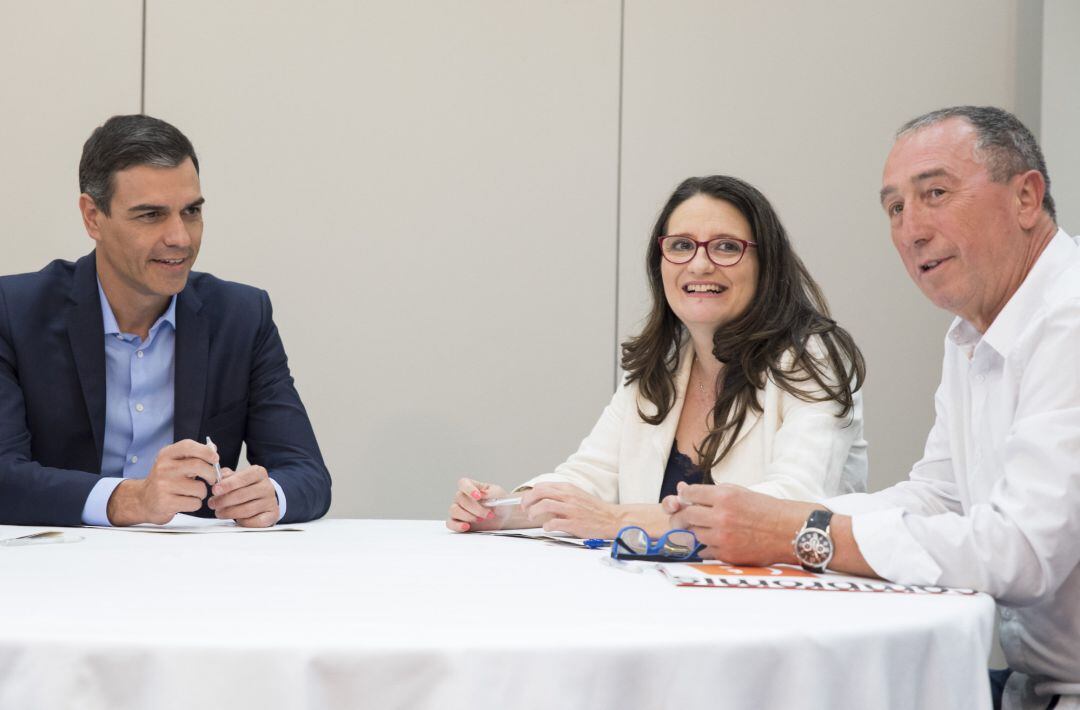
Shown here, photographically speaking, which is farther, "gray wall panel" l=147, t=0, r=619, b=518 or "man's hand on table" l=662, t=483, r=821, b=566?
"gray wall panel" l=147, t=0, r=619, b=518

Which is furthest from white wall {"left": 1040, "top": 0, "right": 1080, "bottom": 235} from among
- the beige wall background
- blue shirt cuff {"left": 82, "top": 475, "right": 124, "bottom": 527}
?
blue shirt cuff {"left": 82, "top": 475, "right": 124, "bottom": 527}

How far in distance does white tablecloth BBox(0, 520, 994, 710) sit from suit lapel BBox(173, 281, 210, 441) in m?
1.41

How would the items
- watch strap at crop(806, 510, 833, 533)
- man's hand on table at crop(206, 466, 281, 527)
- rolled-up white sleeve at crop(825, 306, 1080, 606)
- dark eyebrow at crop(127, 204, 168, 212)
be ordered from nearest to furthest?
rolled-up white sleeve at crop(825, 306, 1080, 606)
watch strap at crop(806, 510, 833, 533)
man's hand on table at crop(206, 466, 281, 527)
dark eyebrow at crop(127, 204, 168, 212)

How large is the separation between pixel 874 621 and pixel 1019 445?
0.50m

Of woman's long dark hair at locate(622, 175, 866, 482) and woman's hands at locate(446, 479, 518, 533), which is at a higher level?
woman's long dark hair at locate(622, 175, 866, 482)

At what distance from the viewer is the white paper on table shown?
7.09 ft

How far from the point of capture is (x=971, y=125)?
1.83 m

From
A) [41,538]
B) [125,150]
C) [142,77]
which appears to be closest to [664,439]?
[41,538]

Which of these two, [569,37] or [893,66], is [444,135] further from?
[893,66]

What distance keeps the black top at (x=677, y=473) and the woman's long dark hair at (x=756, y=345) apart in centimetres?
5

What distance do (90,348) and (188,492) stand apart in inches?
29.0

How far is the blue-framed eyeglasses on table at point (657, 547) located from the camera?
1.71m

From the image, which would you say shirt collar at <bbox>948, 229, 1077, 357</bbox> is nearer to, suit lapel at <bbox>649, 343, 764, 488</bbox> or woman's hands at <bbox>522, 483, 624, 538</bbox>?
woman's hands at <bbox>522, 483, 624, 538</bbox>

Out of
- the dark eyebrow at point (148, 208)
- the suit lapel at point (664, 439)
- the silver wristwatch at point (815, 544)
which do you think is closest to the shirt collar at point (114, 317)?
the dark eyebrow at point (148, 208)
